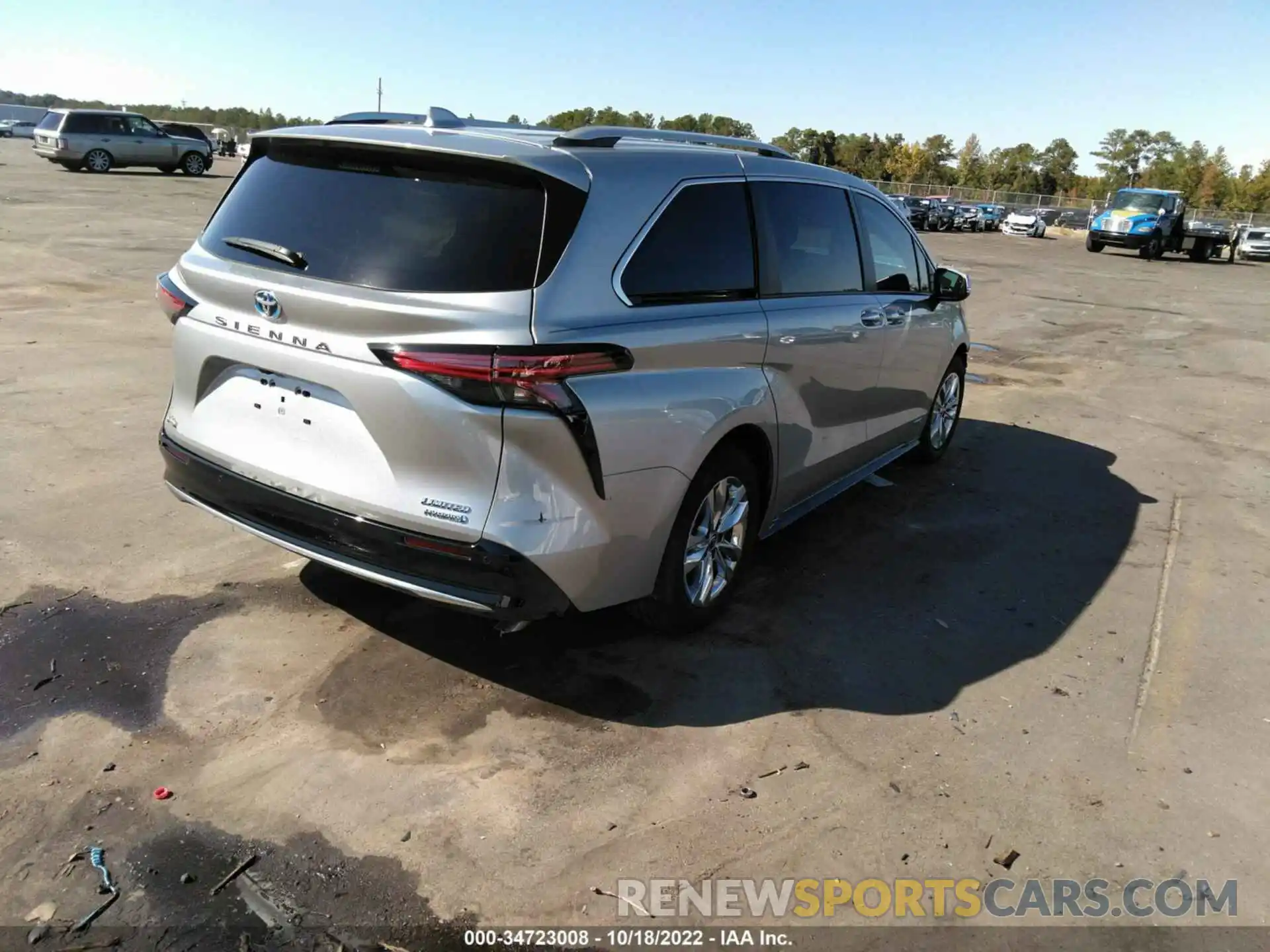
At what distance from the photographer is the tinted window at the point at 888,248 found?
5.33m

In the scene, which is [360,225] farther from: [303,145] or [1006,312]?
[1006,312]

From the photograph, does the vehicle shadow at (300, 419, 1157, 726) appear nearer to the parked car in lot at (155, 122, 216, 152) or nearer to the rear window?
the rear window

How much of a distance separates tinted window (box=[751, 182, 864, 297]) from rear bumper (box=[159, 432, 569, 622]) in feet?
5.93

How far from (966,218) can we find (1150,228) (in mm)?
14671

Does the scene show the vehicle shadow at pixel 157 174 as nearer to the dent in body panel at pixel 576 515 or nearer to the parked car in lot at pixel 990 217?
the dent in body panel at pixel 576 515

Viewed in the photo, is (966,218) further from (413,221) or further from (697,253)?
(413,221)

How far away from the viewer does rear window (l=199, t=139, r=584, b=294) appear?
123 inches

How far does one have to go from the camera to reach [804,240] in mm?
4629

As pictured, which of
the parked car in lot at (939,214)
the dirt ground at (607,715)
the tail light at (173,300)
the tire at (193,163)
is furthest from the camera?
the parked car in lot at (939,214)

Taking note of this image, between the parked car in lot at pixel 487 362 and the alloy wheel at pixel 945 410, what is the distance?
2.81 meters

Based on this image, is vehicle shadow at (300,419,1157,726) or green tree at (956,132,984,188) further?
green tree at (956,132,984,188)

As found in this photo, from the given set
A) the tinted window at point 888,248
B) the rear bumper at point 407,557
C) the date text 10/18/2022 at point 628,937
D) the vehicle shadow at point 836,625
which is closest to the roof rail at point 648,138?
the tinted window at point 888,248

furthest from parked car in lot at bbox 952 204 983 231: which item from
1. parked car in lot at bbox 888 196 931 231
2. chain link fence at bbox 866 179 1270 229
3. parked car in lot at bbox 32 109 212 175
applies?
parked car in lot at bbox 32 109 212 175

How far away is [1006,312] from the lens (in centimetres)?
1584
